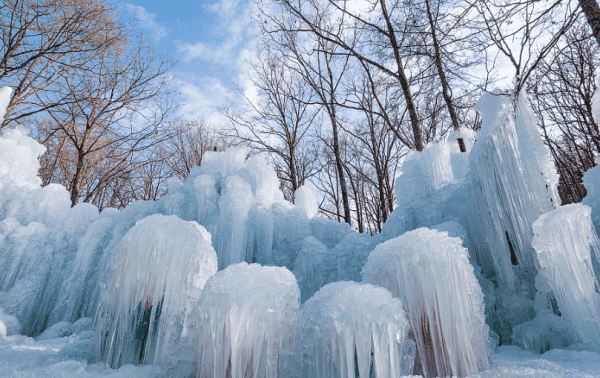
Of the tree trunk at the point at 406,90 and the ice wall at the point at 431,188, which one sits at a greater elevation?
the tree trunk at the point at 406,90

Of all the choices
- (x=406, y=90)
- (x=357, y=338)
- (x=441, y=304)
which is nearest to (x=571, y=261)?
(x=441, y=304)

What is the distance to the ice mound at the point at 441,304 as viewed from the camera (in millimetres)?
2422

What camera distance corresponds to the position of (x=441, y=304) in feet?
8.13

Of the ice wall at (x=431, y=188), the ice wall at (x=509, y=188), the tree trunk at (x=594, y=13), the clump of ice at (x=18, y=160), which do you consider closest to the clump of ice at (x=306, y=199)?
the ice wall at (x=431, y=188)

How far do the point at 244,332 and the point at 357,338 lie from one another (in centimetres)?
83

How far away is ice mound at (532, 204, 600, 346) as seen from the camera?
279 centimetres

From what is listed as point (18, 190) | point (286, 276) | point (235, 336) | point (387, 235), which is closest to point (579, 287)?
point (387, 235)

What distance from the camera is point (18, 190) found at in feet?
19.1

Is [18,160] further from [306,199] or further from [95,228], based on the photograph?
[306,199]

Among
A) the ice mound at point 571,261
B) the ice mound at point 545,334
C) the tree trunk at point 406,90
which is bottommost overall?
the ice mound at point 545,334

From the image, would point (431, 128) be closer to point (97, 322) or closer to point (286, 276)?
point (286, 276)

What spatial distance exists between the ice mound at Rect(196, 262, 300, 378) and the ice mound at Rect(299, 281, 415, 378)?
7.5 inches

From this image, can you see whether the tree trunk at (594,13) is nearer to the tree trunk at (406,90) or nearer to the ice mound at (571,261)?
the ice mound at (571,261)

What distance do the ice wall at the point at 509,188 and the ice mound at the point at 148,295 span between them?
3.60m
